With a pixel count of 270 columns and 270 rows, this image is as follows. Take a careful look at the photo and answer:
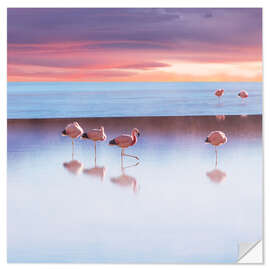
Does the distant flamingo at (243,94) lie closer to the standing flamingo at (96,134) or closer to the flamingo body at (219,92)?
the flamingo body at (219,92)

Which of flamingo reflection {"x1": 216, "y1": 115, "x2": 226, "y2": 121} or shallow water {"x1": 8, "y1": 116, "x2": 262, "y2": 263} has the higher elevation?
flamingo reflection {"x1": 216, "y1": 115, "x2": 226, "y2": 121}

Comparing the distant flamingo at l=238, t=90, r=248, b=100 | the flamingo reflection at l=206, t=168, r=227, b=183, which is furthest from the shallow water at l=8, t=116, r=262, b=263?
the distant flamingo at l=238, t=90, r=248, b=100

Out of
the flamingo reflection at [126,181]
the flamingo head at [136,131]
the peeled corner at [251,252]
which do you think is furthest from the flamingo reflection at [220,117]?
the peeled corner at [251,252]

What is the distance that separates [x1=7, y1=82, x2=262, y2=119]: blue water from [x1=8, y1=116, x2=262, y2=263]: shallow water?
0.06 meters

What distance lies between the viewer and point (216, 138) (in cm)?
313

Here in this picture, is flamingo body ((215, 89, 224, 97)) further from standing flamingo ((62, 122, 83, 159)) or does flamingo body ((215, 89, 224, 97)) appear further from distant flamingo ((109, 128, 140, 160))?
standing flamingo ((62, 122, 83, 159))

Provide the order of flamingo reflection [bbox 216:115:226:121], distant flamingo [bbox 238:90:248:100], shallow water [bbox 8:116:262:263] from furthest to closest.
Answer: flamingo reflection [bbox 216:115:226:121] → distant flamingo [bbox 238:90:248:100] → shallow water [bbox 8:116:262:263]

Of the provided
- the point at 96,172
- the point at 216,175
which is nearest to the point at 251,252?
the point at 216,175

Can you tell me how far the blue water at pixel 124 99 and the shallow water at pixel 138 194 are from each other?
6cm

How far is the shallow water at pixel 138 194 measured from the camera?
293 cm

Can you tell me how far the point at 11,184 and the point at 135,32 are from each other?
1.24 m

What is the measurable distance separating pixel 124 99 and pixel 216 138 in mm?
653

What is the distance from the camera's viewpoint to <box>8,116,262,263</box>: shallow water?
2932 millimetres
